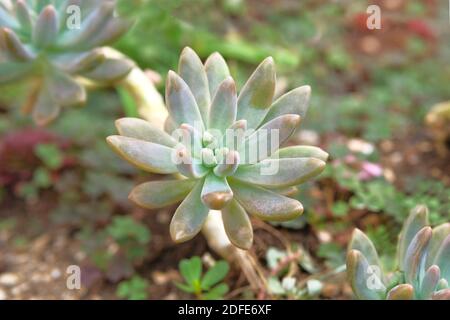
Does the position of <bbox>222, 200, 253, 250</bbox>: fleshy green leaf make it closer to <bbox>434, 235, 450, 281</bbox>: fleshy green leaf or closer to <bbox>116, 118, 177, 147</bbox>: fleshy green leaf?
<bbox>116, 118, 177, 147</bbox>: fleshy green leaf

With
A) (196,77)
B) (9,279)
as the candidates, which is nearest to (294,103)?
(196,77)

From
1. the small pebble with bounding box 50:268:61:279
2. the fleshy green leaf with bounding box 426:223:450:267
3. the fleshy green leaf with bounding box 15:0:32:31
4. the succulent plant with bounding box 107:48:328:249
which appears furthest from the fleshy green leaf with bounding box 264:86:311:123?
the small pebble with bounding box 50:268:61:279

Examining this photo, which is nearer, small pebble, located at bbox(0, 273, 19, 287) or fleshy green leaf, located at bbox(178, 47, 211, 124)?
fleshy green leaf, located at bbox(178, 47, 211, 124)

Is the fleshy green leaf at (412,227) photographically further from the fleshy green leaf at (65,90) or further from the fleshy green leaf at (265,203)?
the fleshy green leaf at (65,90)

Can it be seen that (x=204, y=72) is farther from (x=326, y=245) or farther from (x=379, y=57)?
(x=379, y=57)

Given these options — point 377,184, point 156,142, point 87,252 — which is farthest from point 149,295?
point 377,184

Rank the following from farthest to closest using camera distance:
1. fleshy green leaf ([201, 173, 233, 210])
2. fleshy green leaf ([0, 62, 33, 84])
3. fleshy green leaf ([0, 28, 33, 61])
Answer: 1. fleshy green leaf ([0, 62, 33, 84])
2. fleshy green leaf ([0, 28, 33, 61])
3. fleshy green leaf ([201, 173, 233, 210])
